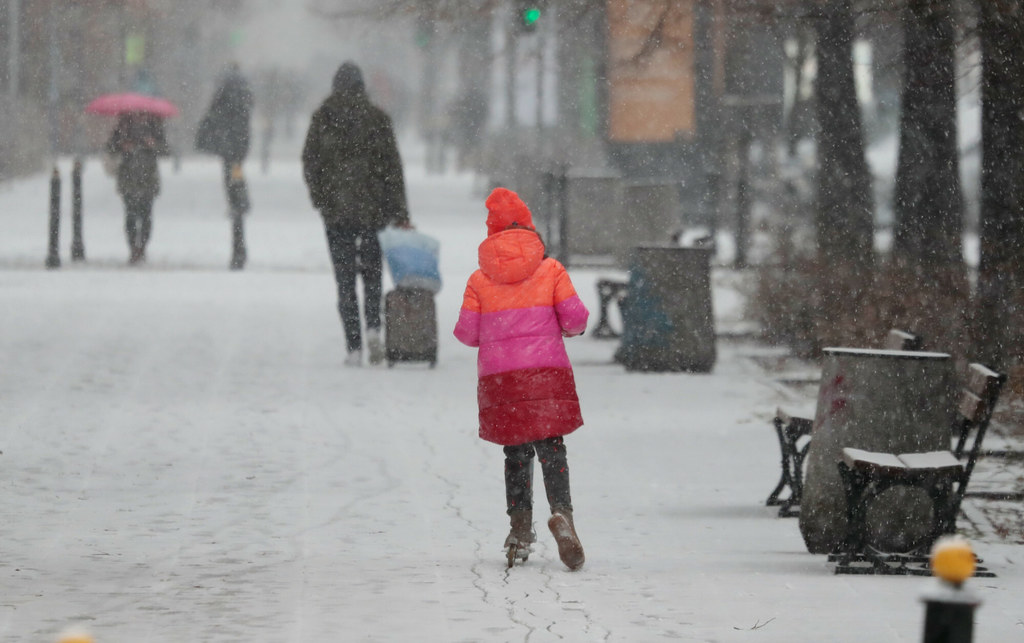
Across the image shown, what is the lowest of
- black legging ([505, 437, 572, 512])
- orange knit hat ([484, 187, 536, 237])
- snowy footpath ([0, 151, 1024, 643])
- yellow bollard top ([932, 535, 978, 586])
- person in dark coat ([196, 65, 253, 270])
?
snowy footpath ([0, 151, 1024, 643])

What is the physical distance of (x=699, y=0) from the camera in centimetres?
1540

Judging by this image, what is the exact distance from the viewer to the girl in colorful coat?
726cm

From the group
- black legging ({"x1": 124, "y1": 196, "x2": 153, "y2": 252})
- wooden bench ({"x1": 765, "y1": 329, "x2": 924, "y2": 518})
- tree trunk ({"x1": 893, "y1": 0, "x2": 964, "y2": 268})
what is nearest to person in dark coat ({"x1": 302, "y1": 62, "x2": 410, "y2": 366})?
tree trunk ({"x1": 893, "y1": 0, "x2": 964, "y2": 268})

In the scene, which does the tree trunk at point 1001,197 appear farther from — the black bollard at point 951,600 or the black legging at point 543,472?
the black bollard at point 951,600

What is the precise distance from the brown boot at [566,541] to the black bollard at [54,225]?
15.2 meters

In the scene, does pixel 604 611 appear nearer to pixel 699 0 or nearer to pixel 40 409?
pixel 40 409

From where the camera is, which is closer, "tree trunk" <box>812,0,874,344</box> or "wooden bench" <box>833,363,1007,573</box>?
"wooden bench" <box>833,363,1007,573</box>

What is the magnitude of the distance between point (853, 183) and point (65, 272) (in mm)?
8937

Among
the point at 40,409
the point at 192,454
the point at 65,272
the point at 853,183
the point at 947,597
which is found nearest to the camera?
the point at 947,597

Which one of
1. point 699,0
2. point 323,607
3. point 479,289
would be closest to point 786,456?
point 479,289

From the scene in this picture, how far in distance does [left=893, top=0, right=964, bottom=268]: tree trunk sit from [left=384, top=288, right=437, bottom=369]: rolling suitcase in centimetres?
362

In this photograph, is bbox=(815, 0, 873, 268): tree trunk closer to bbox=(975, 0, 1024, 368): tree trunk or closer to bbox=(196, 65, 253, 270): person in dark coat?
bbox=(975, 0, 1024, 368): tree trunk

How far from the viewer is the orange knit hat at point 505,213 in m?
7.42

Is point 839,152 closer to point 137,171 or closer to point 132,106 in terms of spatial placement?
point 137,171
